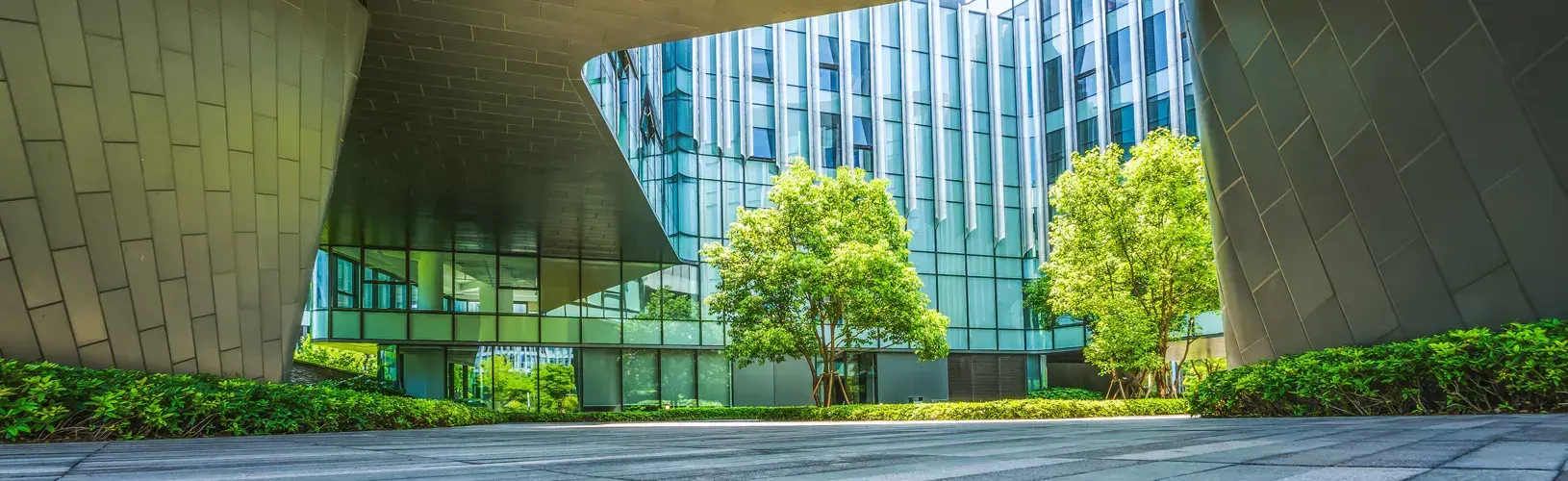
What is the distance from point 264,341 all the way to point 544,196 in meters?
9.56

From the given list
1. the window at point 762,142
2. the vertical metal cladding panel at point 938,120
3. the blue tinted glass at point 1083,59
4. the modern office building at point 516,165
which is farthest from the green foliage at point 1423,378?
the blue tinted glass at point 1083,59

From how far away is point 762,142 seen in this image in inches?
1538

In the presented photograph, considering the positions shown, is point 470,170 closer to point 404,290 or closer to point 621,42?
point 621,42

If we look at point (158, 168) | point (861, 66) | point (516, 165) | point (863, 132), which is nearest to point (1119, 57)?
point (861, 66)

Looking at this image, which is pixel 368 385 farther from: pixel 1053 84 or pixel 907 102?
pixel 1053 84

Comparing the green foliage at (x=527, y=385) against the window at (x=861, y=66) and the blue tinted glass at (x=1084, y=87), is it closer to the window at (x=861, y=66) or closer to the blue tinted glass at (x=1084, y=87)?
the window at (x=861, y=66)

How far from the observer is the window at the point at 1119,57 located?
1580 inches

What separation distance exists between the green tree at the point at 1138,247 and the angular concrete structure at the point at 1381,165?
427 inches

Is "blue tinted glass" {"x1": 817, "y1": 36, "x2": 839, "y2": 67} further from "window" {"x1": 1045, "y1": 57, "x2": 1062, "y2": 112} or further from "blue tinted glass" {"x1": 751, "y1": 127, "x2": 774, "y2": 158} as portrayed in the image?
"window" {"x1": 1045, "y1": 57, "x2": 1062, "y2": 112}

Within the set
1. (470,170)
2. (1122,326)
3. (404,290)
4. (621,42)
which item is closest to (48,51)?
(621,42)

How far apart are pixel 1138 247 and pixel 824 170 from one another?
628 inches

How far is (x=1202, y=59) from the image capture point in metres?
14.6

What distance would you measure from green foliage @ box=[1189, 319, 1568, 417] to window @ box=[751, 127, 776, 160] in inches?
1070

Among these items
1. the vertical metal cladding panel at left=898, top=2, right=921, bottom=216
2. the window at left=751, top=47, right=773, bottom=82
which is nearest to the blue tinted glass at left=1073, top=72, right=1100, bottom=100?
the vertical metal cladding panel at left=898, top=2, right=921, bottom=216
